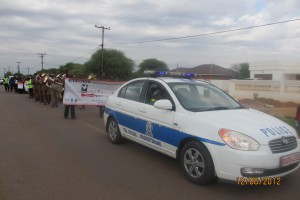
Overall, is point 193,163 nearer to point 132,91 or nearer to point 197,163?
point 197,163

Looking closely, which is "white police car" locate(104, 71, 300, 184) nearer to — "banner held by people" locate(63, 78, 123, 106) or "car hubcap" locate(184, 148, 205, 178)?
"car hubcap" locate(184, 148, 205, 178)

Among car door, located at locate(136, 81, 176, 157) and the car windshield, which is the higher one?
the car windshield

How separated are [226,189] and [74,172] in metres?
2.45

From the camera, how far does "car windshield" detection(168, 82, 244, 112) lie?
5801 millimetres

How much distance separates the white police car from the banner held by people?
575 cm

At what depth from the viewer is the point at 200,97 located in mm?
6137

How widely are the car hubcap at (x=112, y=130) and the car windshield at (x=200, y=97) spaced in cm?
203

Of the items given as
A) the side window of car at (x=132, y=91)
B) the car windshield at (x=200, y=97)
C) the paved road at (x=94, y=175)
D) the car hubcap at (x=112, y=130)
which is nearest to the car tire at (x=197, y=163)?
the paved road at (x=94, y=175)

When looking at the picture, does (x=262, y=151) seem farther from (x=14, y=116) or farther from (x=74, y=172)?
(x=14, y=116)

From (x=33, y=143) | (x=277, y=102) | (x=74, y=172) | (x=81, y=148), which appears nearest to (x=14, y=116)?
(x=33, y=143)

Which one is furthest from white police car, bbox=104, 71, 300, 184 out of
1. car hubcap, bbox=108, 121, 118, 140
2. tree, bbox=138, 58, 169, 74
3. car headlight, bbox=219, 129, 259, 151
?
tree, bbox=138, 58, 169, 74

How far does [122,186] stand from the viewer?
5.07m

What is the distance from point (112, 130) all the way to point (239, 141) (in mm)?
3804
